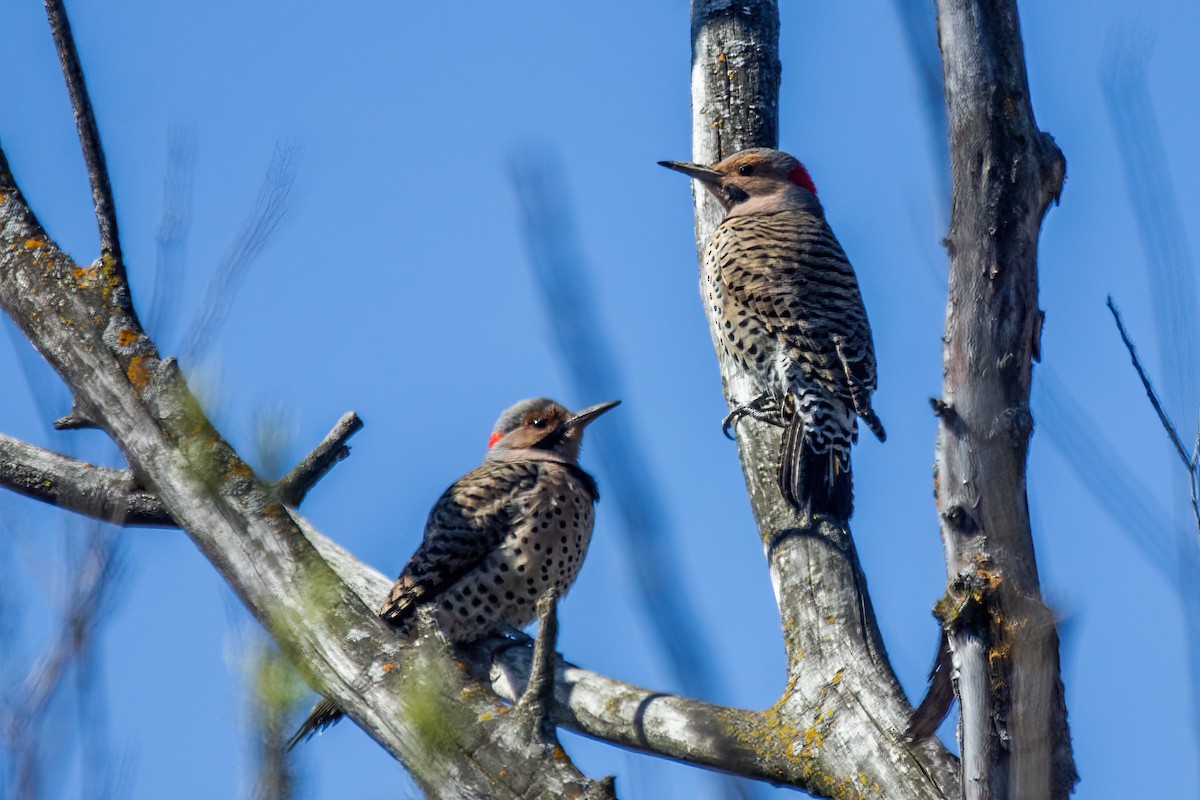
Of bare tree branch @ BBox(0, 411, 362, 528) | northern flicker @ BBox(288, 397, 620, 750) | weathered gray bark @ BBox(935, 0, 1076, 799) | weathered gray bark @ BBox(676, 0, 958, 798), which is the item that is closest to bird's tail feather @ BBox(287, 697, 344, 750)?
northern flicker @ BBox(288, 397, 620, 750)

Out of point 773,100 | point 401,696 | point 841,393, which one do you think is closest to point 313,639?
point 401,696

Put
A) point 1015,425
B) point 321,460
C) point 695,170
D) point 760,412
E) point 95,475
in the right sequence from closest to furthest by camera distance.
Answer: point 1015,425 < point 321,460 < point 95,475 < point 760,412 < point 695,170

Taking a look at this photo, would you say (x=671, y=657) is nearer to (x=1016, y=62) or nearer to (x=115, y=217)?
(x=1016, y=62)

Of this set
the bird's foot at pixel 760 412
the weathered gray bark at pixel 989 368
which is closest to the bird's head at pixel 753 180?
the bird's foot at pixel 760 412

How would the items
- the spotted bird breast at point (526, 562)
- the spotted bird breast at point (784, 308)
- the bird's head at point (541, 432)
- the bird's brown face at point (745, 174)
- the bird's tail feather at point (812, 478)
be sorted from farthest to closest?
the bird's head at point (541, 432) < the bird's brown face at point (745, 174) < the spotted bird breast at point (784, 308) < the spotted bird breast at point (526, 562) < the bird's tail feather at point (812, 478)

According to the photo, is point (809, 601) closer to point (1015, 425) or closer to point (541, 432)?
point (1015, 425)

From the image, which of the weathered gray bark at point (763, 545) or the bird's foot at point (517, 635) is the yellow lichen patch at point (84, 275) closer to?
the weathered gray bark at point (763, 545)

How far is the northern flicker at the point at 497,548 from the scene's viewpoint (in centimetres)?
623

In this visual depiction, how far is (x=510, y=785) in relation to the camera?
3242 millimetres

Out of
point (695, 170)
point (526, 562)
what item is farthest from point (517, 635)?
point (695, 170)

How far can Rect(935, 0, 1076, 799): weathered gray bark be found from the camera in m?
3.04

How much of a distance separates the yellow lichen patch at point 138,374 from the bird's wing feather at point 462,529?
2.17 meters

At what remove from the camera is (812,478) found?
18.8 ft

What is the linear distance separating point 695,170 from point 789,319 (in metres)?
0.98
